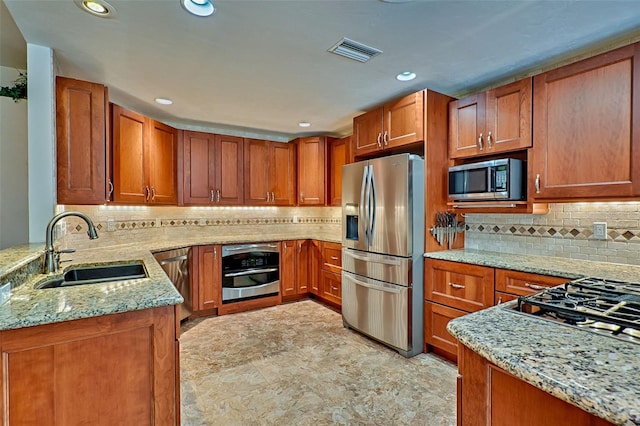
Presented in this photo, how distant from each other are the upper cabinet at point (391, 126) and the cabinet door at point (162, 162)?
213 cm

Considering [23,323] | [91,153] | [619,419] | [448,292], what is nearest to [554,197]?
[448,292]

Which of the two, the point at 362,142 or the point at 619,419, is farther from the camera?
the point at 362,142

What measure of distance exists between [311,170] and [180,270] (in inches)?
84.8

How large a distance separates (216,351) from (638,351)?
2.84 meters

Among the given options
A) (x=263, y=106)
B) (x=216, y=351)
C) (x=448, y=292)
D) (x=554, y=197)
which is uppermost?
(x=263, y=106)

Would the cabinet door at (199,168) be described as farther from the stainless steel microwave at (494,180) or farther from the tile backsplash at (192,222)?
the stainless steel microwave at (494,180)

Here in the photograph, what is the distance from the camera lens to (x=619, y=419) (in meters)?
0.58

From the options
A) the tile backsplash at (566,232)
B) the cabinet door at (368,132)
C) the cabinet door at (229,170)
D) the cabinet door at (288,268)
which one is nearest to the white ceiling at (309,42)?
the cabinet door at (368,132)

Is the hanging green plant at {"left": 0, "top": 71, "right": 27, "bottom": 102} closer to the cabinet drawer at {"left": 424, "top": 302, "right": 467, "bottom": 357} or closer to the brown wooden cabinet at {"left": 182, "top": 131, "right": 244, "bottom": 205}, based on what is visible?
the brown wooden cabinet at {"left": 182, "top": 131, "right": 244, "bottom": 205}

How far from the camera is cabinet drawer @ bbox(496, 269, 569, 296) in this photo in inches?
79.8

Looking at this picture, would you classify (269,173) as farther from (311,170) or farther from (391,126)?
(391,126)

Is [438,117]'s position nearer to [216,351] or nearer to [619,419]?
[619,419]

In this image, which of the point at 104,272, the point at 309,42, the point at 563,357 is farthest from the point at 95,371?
the point at 309,42

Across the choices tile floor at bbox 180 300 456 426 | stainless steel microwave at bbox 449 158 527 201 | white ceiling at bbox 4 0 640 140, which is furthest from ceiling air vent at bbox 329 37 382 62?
tile floor at bbox 180 300 456 426
